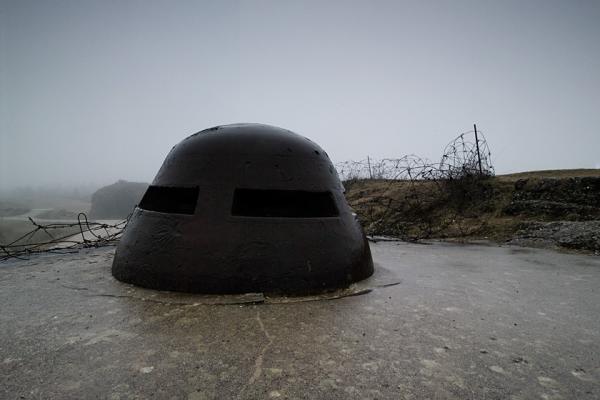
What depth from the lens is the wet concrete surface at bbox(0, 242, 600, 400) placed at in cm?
208

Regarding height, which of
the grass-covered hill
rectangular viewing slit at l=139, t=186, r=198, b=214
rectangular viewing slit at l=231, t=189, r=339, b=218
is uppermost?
rectangular viewing slit at l=139, t=186, r=198, b=214

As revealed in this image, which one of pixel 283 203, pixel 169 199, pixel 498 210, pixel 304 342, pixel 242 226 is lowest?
pixel 498 210

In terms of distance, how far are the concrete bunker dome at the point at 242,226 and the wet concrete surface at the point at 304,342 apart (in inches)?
10.3

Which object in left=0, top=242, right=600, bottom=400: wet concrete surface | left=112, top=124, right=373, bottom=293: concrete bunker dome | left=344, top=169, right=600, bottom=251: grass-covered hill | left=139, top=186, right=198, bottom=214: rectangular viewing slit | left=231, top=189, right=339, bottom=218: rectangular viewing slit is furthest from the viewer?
left=344, top=169, right=600, bottom=251: grass-covered hill

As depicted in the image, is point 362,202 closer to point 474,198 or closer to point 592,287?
point 474,198

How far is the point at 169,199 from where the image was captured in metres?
5.28

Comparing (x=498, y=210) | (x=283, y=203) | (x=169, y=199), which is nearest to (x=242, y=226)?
(x=283, y=203)

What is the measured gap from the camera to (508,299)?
3932mm

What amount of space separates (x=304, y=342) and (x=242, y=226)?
68.5 inches

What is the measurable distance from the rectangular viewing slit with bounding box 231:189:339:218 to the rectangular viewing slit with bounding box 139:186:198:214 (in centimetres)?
68

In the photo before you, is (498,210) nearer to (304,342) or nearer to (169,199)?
(169,199)

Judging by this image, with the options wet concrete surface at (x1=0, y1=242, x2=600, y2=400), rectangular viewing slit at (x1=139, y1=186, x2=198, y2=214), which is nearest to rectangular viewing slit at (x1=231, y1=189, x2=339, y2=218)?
rectangular viewing slit at (x1=139, y1=186, x2=198, y2=214)

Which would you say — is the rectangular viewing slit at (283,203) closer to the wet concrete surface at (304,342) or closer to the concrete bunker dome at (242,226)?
the concrete bunker dome at (242,226)

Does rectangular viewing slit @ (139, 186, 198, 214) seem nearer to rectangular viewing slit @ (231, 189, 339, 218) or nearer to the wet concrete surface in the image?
rectangular viewing slit @ (231, 189, 339, 218)
